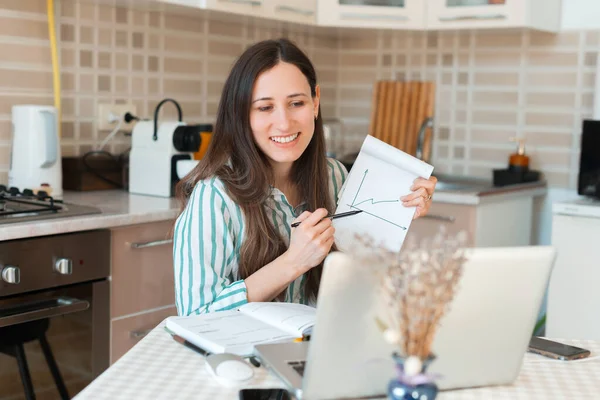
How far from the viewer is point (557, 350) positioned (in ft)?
4.53

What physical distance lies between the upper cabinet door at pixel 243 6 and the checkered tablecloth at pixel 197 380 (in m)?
1.63

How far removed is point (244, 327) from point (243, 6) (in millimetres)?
1735

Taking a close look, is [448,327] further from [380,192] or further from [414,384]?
[380,192]

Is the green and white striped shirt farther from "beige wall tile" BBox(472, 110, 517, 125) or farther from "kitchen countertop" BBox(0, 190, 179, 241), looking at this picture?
"beige wall tile" BBox(472, 110, 517, 125)

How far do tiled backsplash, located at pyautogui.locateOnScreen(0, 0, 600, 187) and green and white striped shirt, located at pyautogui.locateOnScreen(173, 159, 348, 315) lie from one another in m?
1.20

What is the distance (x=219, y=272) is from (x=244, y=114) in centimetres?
34

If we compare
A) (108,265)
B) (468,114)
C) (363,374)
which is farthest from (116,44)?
(363,374)

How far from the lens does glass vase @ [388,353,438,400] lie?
0.93 m

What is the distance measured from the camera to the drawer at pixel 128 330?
237cm

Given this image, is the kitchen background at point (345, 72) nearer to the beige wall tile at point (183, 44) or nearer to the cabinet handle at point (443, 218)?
the beige wall tile at point (183, 44)

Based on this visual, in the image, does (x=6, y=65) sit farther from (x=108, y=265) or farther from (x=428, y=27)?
(x=428, y=27)

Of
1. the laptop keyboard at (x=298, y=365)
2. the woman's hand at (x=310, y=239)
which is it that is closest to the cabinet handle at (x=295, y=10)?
the woman's hand at (x=310, y=239)

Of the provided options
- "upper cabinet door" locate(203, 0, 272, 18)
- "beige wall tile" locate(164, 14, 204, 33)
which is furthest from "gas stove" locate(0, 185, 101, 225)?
"beige wall tile" locate(164, 14, 204, 33)

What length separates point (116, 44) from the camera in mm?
2916
